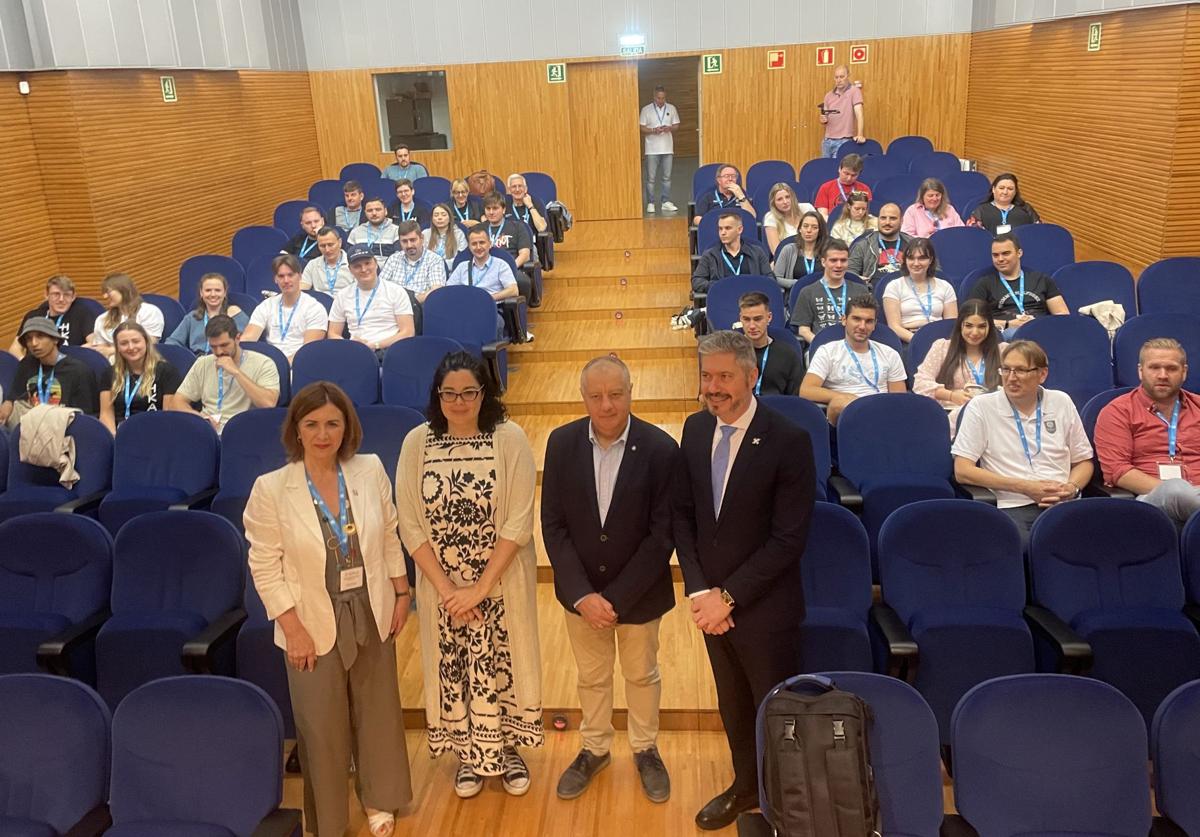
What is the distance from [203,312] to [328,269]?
48.8 inches

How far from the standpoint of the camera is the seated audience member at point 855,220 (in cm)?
675

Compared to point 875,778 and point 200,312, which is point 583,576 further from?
point 200,312

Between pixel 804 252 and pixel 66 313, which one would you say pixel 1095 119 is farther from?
pixel 66 313

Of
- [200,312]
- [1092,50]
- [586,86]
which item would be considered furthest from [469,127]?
[1092,50]

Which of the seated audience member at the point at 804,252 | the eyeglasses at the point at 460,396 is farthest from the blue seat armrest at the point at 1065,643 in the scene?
the seated audience member at the point at 804,252

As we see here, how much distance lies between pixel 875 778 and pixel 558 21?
9.54m

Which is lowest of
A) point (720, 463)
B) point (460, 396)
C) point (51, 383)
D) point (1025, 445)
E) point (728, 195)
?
point (1025, 445)

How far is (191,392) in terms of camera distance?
15.6ft

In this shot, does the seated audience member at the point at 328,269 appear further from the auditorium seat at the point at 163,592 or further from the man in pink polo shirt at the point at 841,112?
the man in pink polo shirt at the point at 841,112

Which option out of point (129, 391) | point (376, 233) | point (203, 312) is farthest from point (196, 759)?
point (376, 233)

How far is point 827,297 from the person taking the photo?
537 cm

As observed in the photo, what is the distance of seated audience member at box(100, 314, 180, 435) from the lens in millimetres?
4703

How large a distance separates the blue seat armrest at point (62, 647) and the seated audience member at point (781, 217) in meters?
5.21

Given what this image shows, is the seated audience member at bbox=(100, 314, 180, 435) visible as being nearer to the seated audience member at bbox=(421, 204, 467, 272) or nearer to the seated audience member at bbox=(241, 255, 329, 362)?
the seated audience member at bbox=(241, 255, 329, 362)
